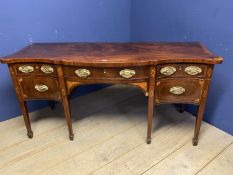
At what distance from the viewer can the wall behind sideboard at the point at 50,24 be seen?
4.82ft

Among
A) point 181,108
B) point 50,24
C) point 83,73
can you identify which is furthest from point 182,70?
point 50,24

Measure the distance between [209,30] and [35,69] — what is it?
1.14 metres

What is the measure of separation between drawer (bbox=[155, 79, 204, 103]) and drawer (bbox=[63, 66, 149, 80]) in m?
0.12

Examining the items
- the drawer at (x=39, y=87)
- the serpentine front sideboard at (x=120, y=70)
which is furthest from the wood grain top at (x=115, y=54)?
the drawer at (x=39, y=87)

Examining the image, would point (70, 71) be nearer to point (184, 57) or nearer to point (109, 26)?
point (184, 57)

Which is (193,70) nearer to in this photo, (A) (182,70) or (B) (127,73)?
(A) (182,70)

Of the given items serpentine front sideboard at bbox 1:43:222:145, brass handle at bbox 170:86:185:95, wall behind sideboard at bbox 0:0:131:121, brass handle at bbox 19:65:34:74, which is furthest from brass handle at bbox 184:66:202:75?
wall behind sideboard at bbox 0:0:131:121

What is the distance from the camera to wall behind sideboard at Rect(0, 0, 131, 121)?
57.8 inches

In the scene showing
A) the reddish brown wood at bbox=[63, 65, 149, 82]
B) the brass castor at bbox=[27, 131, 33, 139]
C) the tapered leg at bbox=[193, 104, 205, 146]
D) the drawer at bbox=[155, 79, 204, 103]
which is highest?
the reddish brown wood at bbox=[63, 65, 149, 82]

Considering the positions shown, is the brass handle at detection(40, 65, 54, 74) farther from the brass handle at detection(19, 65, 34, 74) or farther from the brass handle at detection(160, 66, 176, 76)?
the brass handle at detection(160, 66, 176, 76)

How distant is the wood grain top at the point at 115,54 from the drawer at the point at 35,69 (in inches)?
1.8

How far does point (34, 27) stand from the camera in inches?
61.2

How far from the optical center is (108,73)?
1183 millimetres

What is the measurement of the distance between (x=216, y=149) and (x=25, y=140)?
130cm
